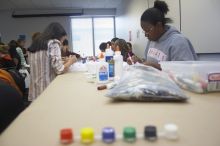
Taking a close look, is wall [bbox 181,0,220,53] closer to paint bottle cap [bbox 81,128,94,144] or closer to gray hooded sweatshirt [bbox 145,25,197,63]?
gray hooded sweatshirt [bbox 145,25,197,63]

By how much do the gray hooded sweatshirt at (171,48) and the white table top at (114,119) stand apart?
71 cm

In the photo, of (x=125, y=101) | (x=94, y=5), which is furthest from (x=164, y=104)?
(x=94, y=5)

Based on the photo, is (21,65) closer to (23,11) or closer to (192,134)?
(23,11)

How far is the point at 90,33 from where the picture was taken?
831 cm

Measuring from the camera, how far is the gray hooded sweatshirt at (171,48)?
1763 millimetres

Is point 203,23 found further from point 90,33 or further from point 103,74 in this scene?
point 90,33

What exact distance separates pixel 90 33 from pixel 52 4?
1815 millimetres

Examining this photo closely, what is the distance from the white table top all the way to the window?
720 centimetres

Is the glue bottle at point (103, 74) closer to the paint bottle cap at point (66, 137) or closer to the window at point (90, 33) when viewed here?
the paint bottle cap at point (66, 137)

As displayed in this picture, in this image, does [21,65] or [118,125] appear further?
[21,65]

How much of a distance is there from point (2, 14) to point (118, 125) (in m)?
7.79

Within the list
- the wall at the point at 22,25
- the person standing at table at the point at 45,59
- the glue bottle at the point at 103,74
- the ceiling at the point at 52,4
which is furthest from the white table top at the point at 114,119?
the wall at the point at 22,25

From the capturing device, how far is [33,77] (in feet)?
7.19

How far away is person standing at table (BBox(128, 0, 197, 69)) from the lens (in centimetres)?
177
